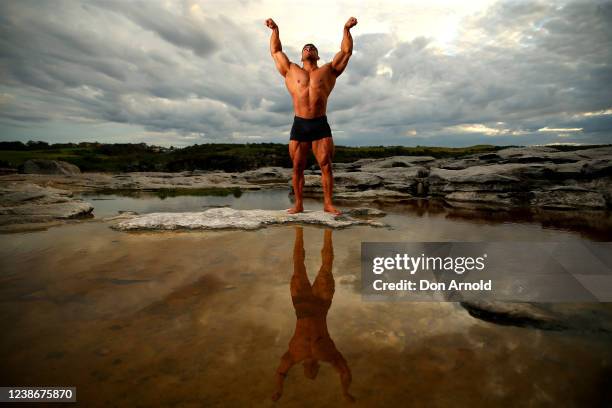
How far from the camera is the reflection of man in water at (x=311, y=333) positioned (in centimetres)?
154

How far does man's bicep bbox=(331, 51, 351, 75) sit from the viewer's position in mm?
5363

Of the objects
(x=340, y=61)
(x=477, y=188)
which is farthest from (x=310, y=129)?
(x=477, y=188)

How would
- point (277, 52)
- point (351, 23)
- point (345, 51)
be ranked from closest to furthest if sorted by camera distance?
1. point (351, 23)
2. point (345, 51)
3. point (277, 52)

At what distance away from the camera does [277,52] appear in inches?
228

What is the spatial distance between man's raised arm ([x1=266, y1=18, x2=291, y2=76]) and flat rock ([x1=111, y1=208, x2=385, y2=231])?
2719 millimetres

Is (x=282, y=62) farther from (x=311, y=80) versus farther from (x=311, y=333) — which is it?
(x=311, y=333)

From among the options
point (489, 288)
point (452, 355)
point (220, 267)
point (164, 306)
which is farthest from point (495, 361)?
point (220, 267)

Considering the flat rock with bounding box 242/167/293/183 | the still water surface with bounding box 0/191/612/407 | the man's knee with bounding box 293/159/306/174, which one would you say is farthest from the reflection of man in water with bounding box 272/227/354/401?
the flat rock with bounding box 242/167/293/183

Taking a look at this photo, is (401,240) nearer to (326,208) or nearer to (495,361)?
(326,208)
